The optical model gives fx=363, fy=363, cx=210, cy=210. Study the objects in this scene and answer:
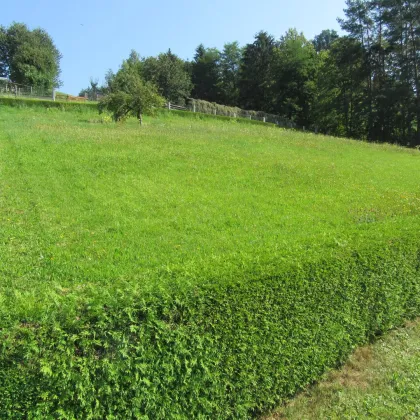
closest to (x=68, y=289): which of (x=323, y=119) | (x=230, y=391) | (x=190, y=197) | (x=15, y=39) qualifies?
(x=230, y=391)

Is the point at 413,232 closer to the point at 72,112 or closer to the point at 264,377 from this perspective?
the point at 264,377

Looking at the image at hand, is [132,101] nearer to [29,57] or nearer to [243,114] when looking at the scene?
[243,114]

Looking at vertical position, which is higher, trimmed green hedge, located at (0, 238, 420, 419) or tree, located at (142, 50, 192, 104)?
tree, located at (142, 50, 192, 104)

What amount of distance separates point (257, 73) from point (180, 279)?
65.1 metres

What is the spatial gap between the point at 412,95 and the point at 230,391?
43.1 metres

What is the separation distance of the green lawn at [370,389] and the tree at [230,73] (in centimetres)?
6499

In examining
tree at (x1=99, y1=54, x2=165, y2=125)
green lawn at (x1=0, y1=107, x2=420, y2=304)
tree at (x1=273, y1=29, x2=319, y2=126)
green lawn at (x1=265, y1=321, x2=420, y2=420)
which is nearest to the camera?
green lawn at (x1=265, y1=321, x2=420, y2=420)

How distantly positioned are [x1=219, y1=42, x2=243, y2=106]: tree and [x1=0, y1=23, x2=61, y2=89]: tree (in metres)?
29.6

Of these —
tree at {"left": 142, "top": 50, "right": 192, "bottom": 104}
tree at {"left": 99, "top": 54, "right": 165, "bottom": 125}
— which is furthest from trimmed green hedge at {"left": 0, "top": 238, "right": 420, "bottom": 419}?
tree at {"left": 142, "top": 50, "right": 192, "bottom": 104}

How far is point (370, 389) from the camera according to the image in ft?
14.6

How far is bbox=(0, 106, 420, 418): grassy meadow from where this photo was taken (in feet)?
10.0

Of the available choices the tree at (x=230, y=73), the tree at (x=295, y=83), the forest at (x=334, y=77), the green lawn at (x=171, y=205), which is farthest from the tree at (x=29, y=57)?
the green lawn at (x=171, y=205)

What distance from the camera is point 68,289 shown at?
4.94m

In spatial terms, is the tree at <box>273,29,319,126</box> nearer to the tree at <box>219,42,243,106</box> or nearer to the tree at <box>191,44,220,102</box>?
the tree at <box>219,42,243,106</box>
